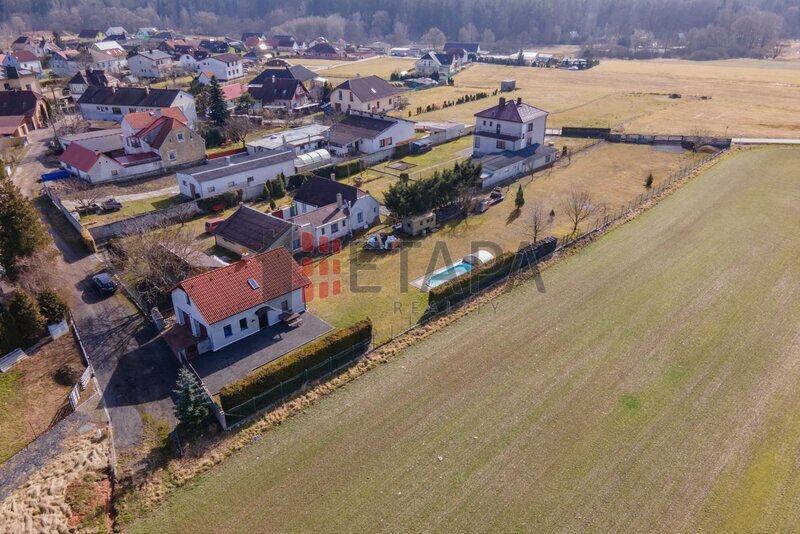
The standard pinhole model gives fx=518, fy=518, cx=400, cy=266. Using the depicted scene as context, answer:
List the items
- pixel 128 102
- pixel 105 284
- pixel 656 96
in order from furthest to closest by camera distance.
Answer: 1. pixel 656 96
2. pixel 128 102
3. pixel 105 284

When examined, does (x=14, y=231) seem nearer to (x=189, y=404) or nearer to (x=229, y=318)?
(x=229, y=318)

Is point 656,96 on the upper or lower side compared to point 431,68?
lower

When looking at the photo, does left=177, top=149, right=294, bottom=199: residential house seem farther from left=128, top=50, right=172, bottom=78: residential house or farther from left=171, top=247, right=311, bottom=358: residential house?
left=128, top=50, right=172, bottom=78: residential house

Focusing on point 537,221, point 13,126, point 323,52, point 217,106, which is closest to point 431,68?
point 323,52

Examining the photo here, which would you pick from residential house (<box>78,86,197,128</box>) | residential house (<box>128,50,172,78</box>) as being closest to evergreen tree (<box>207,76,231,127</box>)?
residential house (<box>78,86,197,128</box>)

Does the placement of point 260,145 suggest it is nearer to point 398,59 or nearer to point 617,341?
point 617,341

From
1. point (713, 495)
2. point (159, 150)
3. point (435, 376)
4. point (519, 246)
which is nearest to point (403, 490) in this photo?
point (435, 376)
